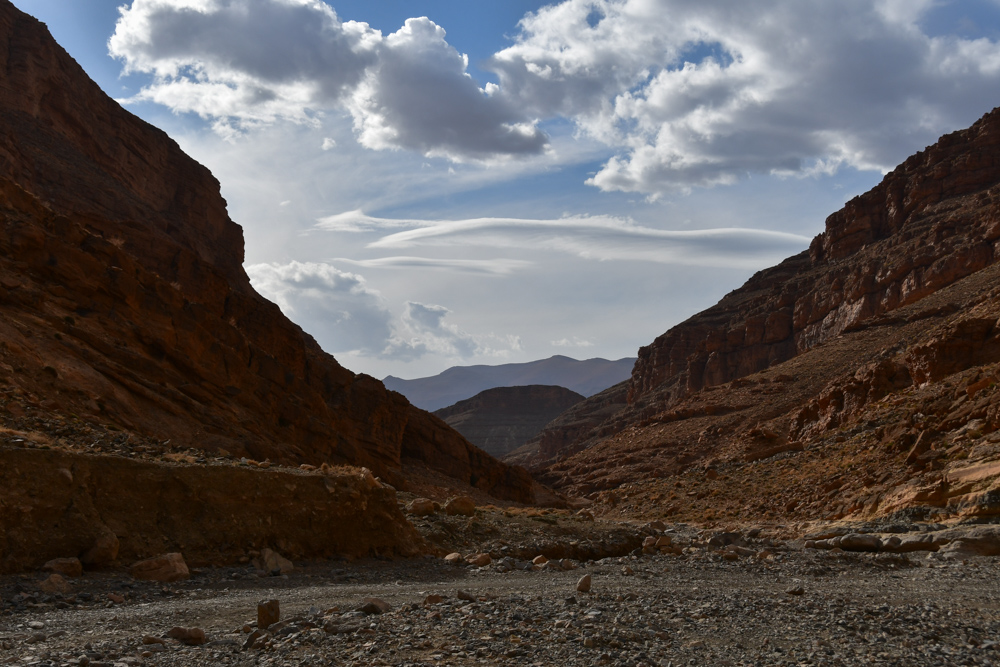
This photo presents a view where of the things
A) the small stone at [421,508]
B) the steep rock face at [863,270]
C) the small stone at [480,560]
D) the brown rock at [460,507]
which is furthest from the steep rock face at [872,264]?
the small stone at [480,560]

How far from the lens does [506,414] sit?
17562 cm

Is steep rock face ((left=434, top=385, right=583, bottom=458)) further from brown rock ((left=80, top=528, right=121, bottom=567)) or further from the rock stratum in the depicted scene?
brown rock ((left=80, top=528, right=121, bottom=567))

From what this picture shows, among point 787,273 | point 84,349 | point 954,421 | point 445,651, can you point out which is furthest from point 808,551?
point 787,273

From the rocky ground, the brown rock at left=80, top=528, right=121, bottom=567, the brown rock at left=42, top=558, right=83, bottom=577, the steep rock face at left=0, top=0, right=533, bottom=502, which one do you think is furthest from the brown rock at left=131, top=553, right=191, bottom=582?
the steep rock face at left=0, top=0, right=533, bottom=502

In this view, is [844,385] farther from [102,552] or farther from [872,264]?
[872,264]

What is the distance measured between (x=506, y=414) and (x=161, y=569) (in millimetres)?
164553

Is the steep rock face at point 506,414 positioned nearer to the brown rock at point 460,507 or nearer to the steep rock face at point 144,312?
the steep rock face at point 144,312

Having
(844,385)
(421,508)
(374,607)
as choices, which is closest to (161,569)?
(374,607)

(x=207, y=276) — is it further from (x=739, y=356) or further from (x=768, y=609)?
(x=739, y=356)

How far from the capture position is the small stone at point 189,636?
786 centimetres

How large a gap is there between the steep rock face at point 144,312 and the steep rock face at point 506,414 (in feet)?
334

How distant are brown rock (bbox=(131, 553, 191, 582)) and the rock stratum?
18.5 meters

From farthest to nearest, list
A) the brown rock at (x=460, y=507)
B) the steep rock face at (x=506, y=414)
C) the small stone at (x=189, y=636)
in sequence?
the steep rock face at (x=506, y=414)
the brown rock at (x=460, y=507)
the small stone at (x=189, y=636)

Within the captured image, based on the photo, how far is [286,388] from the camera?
37.8 m
